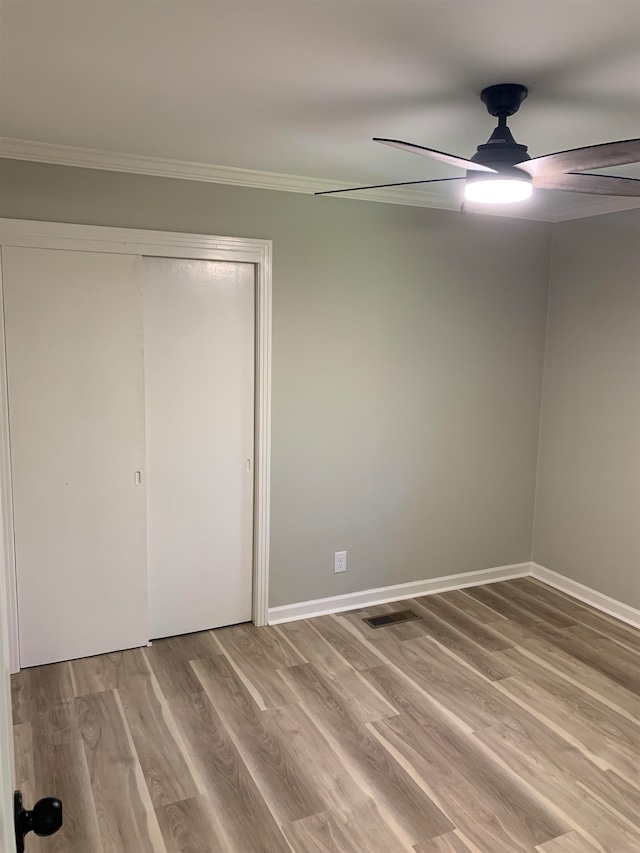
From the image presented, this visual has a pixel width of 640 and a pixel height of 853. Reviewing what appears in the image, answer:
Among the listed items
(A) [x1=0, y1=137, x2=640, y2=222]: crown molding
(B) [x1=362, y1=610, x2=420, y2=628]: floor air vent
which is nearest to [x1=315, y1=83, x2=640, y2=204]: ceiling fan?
(A) [x1=0, y1=137, x2=640, y2=222]: crown molding

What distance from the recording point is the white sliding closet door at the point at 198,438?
3299 mm

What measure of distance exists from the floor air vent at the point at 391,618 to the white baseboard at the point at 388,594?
0.15 meters

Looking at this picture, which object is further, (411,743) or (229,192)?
(229,192)

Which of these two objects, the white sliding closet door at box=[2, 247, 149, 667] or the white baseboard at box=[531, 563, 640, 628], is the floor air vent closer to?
the white baseboard at box=[531, 563, 640, 628]

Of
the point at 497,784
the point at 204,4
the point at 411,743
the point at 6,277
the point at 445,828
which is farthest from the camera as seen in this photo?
the point at 6,277

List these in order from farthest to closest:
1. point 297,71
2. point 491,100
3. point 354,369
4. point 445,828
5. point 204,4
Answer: point 354,369, point 445,828, point 491,100, point 297,71, point 204,4

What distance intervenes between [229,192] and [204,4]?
69.6 inches

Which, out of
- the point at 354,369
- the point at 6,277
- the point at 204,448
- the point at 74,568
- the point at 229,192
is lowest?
the point at 74,568

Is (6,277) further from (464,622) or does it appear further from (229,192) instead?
(464,622)

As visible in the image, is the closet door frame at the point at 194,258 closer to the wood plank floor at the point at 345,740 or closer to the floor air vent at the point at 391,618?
the wood plank floor at the point at 345,740

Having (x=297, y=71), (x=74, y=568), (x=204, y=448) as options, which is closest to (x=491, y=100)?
(x=297, y=71)

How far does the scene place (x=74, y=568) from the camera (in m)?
3.21

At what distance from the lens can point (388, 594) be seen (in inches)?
160

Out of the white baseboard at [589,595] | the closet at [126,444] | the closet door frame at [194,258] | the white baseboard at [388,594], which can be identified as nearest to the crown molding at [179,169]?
the closet door frame at [194,258]
